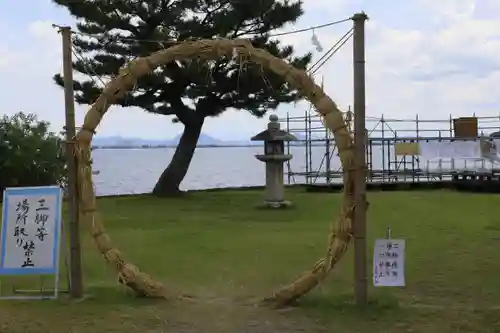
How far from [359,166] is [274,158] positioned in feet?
29.1

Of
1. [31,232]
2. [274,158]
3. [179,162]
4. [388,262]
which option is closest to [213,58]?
[31,232]

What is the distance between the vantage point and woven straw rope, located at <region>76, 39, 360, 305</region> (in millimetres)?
5691

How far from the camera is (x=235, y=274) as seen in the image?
718cm

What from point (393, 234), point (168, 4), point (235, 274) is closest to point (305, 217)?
point (393, 234)

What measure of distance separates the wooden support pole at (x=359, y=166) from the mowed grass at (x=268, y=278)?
0.24 m

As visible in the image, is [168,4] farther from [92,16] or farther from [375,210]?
[375,210]

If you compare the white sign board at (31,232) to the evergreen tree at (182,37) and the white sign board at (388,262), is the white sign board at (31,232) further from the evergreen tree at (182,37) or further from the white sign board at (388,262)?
the evergreen tree at (182,37)

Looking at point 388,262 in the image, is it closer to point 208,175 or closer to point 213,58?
point 213,58

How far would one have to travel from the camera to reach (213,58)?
20.0ft

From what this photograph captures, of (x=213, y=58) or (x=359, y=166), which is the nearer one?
(x=359, y=166)

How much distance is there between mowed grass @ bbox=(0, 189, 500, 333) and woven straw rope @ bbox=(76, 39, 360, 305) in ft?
0.68

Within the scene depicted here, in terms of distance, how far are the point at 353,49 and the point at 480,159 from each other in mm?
15907

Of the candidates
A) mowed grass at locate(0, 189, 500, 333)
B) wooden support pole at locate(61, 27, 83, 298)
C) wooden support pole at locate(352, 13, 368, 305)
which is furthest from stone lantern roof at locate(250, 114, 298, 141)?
wooden support pole at locate(352, 13, 368, 305)

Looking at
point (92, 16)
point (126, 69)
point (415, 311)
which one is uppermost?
point (92, 16)
